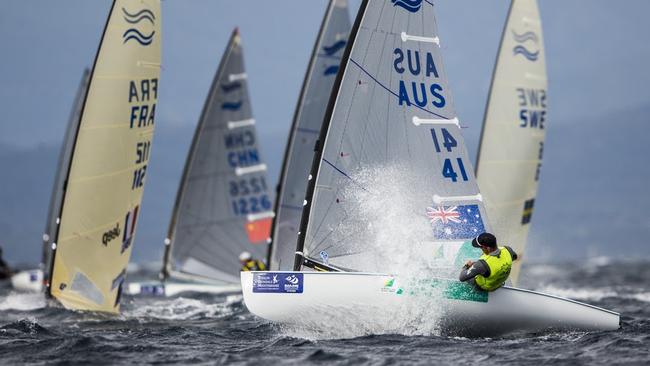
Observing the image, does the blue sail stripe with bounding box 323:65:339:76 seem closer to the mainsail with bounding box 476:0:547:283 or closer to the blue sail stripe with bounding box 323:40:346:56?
the blue sail stripe with bounding box 323:40:346:56

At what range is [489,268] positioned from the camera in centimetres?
1204

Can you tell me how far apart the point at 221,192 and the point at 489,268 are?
543 inches

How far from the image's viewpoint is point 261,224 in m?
25.9

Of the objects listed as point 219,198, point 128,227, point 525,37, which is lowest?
point 128,227

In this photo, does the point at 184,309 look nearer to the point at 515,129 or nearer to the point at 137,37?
the point at 137,37

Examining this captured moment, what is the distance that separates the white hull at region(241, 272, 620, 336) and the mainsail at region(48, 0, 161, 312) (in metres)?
4.52

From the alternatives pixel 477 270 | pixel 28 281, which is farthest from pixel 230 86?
pixel 477 270

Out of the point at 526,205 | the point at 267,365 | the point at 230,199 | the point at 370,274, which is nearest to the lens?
the point at 267,365

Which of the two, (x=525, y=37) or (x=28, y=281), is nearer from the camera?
(x=525, y=37)

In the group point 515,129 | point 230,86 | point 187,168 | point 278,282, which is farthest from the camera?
point 230,86

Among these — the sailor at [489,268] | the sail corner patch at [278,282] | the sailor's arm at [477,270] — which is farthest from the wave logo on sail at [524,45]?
the sail corner patch at [278,282]

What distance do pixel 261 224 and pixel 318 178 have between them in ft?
41.6

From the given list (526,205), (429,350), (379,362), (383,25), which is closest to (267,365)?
(379,362)

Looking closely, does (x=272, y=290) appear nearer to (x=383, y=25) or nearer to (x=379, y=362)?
(x=379, y=362)
